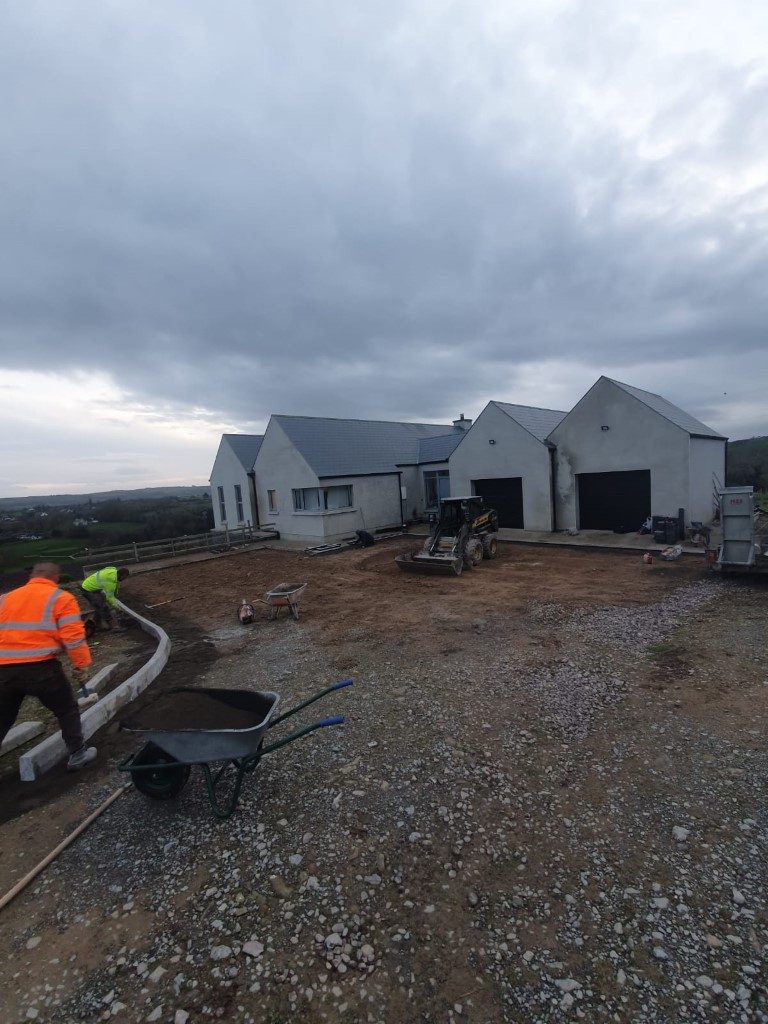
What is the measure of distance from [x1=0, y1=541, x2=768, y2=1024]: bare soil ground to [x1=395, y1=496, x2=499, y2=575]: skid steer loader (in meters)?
6.67

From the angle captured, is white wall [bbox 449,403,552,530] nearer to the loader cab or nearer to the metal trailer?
the loader cab

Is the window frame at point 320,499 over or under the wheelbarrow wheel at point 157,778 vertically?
over

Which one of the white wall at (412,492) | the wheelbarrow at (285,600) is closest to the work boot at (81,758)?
the wheelbarrow at (285,600)

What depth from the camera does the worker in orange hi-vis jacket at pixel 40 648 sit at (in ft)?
14.6

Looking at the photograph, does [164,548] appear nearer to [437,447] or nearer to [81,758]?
[437,447]

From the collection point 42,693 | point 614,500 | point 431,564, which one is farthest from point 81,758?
point 614,500

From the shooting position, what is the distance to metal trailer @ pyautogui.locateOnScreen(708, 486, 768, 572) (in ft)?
35.1

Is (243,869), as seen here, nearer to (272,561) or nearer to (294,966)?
(294,966)

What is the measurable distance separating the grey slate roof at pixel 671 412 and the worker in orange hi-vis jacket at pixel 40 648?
59.5ft

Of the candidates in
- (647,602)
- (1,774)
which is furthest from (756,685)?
(1,774)

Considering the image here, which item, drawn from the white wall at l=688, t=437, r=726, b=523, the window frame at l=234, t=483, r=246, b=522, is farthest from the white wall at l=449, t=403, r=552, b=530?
the window frame at l=234, t=483, r=246, b=522

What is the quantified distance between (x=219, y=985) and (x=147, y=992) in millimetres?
412

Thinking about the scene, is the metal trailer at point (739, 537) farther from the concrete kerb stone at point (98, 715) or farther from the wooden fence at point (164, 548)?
the wooden fence at point (164, 548)

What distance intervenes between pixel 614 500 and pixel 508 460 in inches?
175
